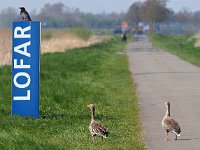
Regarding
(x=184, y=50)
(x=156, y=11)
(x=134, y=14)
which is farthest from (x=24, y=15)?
(x=134, y=14)

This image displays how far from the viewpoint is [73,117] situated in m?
15.3

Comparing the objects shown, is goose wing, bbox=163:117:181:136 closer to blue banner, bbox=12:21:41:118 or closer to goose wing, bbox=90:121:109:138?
goose wing, bbox=90:121:109:138

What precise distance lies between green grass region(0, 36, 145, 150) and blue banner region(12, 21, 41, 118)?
1.43ft

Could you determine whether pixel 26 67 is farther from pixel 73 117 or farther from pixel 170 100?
pixel 170 100

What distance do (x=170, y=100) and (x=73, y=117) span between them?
4.79 m

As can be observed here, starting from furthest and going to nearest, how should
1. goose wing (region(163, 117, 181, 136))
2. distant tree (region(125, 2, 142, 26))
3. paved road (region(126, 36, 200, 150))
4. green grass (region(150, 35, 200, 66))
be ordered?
distant tree (region(125, 2, 142, 26)) < green grass (region(150, 35, 200, 66)) < paved road (region(126, 36, 200, 150)) < goose wing (region(163, 117, 181, 136))

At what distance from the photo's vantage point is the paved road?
12.4m

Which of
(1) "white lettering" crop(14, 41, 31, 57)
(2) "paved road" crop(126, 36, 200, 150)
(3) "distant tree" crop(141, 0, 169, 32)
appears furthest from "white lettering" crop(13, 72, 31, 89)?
(3) "distant tree" crop(141, 0, 169, 32)

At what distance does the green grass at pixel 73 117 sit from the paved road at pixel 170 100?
0.94ft

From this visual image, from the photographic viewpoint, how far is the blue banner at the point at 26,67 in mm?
14492

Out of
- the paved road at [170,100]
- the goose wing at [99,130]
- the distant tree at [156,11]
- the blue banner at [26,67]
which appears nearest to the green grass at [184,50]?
the paved road at [170,100]

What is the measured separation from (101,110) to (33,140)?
550cm

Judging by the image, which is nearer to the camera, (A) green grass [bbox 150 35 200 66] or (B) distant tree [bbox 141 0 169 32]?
(A) green grass [bbox 150 35 200 66]

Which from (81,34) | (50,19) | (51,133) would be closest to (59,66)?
(51,133)
